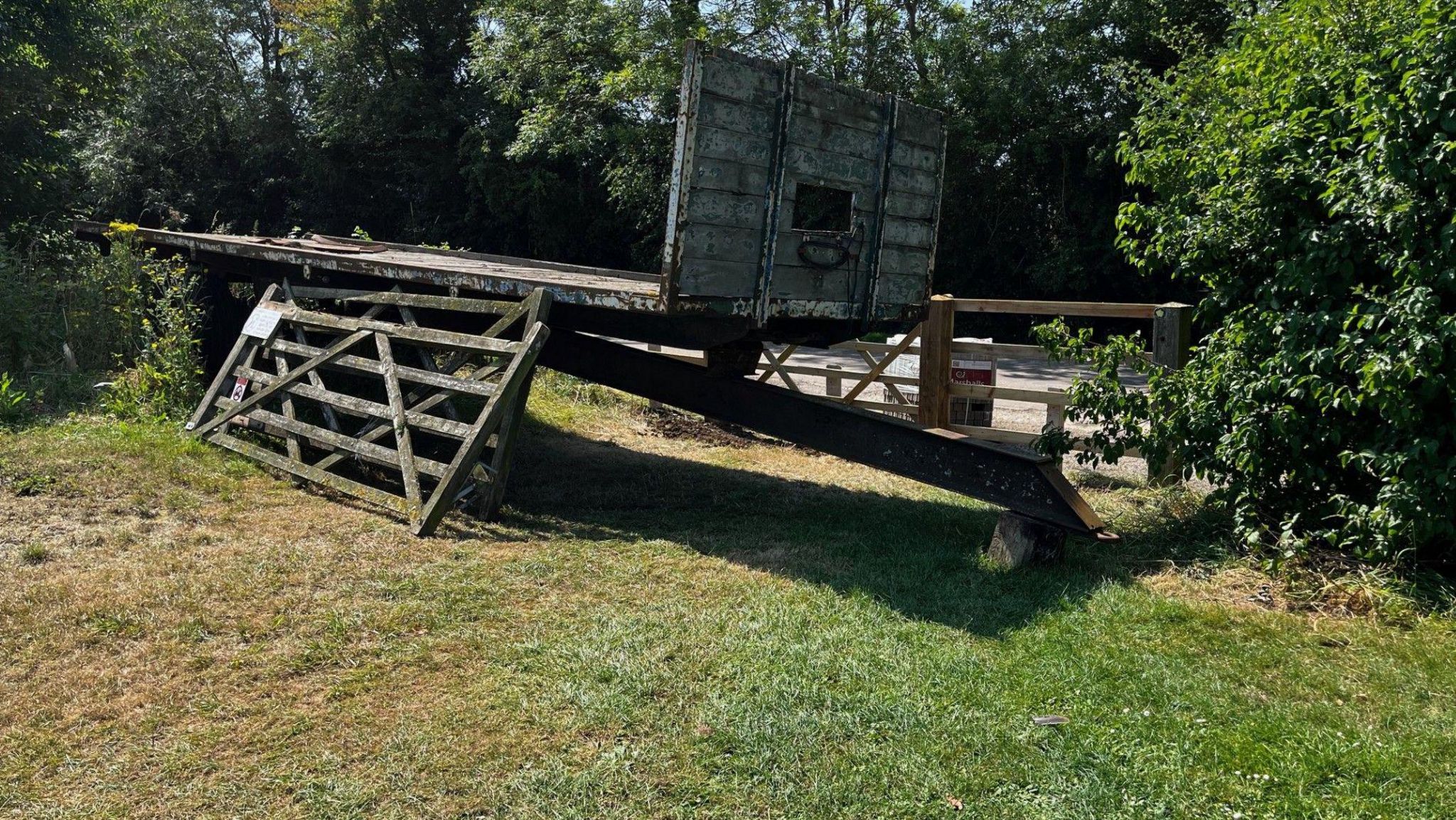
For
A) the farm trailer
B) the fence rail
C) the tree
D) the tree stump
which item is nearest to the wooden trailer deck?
the farm trailer

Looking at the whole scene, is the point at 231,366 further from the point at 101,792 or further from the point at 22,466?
the point at 101,792

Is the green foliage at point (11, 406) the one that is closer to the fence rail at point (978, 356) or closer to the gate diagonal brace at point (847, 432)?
the gate diagonal brace at point (847, 432)

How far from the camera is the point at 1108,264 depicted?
72.8ft

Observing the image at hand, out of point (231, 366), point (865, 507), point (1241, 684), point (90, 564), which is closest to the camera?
point (1241, 684)

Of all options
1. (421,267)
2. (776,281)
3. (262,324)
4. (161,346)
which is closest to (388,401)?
(421,267)

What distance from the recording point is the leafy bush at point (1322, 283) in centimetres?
494

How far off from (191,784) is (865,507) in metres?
5.19

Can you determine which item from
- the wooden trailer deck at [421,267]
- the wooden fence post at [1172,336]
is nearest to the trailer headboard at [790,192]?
the wooden trailer deck at [421,267]

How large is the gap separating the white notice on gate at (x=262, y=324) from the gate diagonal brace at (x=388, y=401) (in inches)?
0.5

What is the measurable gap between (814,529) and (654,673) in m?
2.79

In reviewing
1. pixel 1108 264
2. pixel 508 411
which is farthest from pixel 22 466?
pixel 1108 264

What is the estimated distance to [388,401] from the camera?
766 centimetres

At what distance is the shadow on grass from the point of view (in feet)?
18.2

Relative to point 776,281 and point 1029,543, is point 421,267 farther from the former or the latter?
point 1029,543
